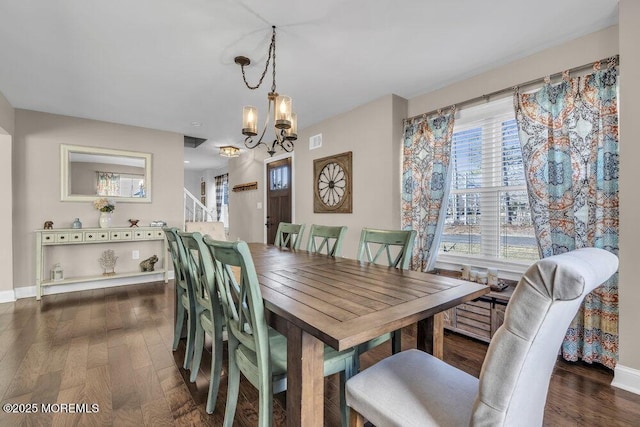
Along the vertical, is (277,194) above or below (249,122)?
below

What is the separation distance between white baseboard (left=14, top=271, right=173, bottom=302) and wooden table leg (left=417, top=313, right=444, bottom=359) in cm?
436

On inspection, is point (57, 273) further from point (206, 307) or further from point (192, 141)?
point (206, 307)

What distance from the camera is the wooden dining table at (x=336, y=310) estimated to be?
0.99 m

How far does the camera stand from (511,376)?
0.75m

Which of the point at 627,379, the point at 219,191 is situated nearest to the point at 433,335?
the point at 627,379

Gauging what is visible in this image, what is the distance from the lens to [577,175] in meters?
2.13

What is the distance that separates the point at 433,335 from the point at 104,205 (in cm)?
447

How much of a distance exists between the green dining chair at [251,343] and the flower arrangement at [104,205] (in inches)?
143

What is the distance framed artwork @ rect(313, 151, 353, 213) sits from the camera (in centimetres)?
381

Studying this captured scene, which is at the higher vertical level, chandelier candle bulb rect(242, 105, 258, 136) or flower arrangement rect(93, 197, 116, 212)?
chandelier candle bulb rect(242, 105, 258, 136)

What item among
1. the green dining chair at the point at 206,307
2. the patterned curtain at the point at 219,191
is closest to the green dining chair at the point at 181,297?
the green dining chair at the point at 206,307

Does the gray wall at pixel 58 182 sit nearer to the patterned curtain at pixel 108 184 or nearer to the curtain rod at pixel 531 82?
the patterned curtain at pixel 108 184

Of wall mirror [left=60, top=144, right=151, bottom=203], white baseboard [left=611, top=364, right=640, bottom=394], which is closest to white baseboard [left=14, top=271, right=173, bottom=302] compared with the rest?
wall mirror [left=60, top=144, right=151, bottom=203]

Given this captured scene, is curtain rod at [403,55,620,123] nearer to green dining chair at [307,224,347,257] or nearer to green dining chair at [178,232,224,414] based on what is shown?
green dining chair at [307,224,347,257]
